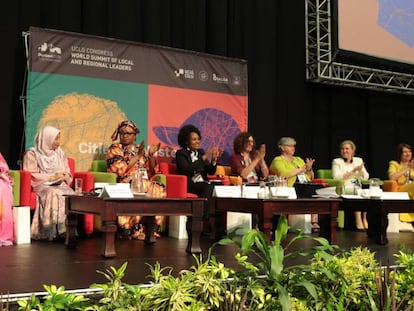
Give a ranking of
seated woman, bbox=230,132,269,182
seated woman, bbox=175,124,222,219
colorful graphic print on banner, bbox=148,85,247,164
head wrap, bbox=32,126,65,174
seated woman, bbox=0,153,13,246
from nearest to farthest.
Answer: seated woman, bbox=0,153,13,246
head wrap, bbox=32,126,65,174
seated woman, bbox=175,124,222,219
seated woman, bbox=230,132,269,182
colorful graphic print on banner, bbox=148,85,247,164

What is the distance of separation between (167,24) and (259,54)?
1.17 m

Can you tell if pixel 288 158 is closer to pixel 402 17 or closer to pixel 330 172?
pixel 330 172

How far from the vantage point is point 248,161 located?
5.09 m

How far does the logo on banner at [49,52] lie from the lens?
451 centimetres

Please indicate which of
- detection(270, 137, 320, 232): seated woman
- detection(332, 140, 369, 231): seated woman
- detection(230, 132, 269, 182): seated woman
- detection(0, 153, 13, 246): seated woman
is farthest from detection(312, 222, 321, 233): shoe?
detection(0, 153, 13, 246): seated woman

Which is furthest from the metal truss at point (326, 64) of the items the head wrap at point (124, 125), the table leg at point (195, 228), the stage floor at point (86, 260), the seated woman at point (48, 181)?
the table leg at point (195, 228)

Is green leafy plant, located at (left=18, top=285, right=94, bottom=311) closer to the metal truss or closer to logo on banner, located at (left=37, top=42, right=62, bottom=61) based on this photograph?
logo on banner, located at (left=37, top=42, right=62, bottom=61)

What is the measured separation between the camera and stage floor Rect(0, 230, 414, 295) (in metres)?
Answer: 2.28

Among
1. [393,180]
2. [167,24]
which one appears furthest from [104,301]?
[393,180]

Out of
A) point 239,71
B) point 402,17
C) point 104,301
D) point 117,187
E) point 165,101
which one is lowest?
point 104,301

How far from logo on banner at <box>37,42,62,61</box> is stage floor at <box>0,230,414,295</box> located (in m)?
1.50

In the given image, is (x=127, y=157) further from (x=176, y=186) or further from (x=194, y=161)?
(x=194, y=161)

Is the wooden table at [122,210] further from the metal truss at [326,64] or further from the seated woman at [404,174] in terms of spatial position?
the metal truss at [326,64]

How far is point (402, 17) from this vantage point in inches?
272
